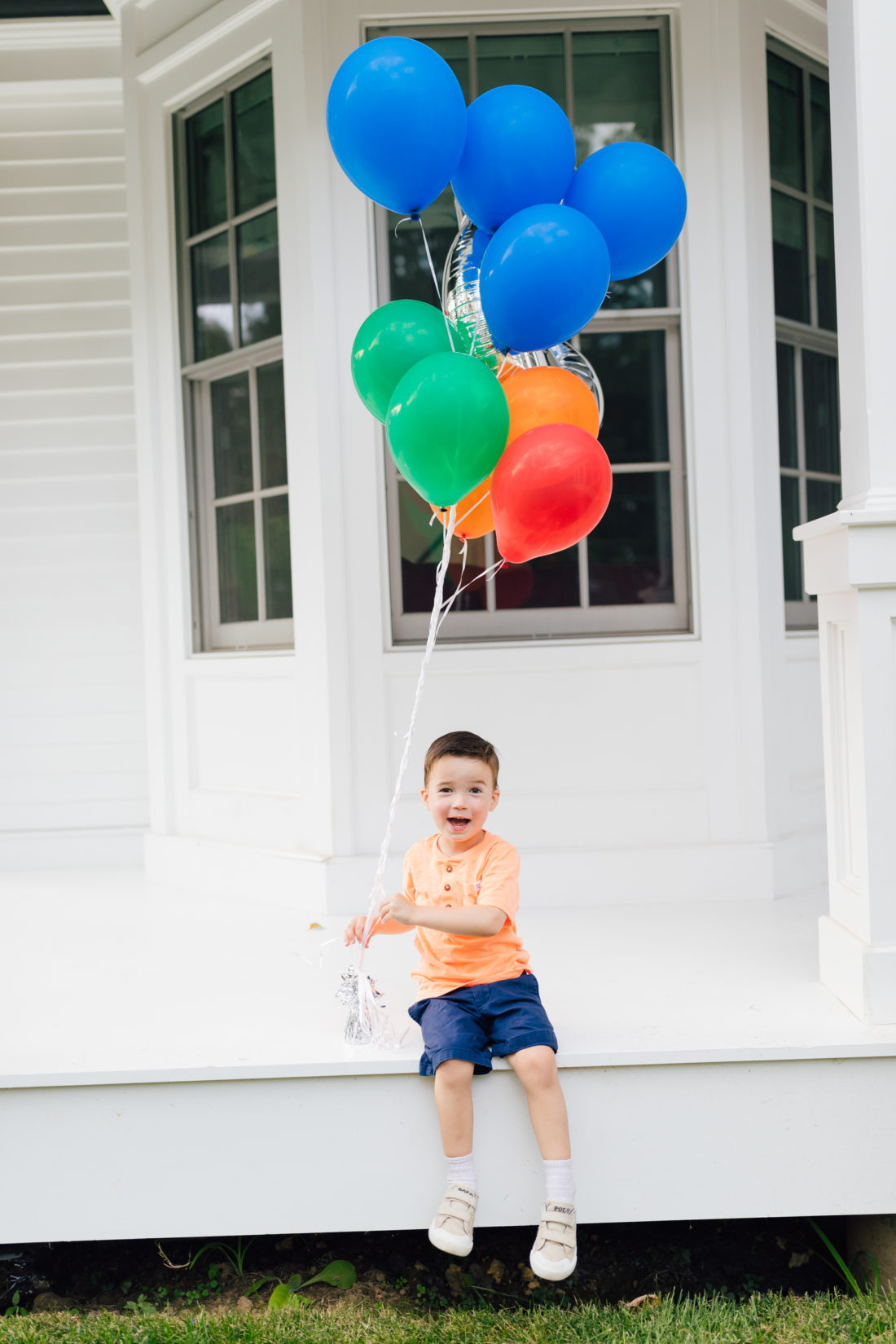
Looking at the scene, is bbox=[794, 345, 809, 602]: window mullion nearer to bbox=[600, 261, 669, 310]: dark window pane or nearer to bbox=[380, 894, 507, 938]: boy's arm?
bbox=[600, 261, 669, 310]: dark window pane

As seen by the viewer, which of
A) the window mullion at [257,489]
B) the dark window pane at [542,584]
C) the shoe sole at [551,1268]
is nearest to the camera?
the shoe sole at [551,1268]

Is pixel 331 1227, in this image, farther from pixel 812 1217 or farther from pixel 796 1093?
pixel 812 1217

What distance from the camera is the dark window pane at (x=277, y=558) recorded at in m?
4.04

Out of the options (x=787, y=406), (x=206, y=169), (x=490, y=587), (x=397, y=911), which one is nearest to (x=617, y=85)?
(x=787, y=406)

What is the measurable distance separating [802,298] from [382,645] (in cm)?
199

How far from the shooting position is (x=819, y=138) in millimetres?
4121

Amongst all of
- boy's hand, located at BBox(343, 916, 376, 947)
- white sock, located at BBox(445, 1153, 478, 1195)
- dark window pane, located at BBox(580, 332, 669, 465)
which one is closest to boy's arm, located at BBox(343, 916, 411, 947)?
boy's hand, located at BBox(343, 916, 376, 947)

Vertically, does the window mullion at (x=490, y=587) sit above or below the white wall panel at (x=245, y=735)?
above

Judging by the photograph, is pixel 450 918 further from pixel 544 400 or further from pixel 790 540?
pixel 790 540

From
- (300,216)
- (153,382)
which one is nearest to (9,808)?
(153,382)

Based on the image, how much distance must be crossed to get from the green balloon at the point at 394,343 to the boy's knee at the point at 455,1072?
1396mm

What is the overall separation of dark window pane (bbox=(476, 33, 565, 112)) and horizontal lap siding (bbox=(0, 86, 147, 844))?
6.38 feet

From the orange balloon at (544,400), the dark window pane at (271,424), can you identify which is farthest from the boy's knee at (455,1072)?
the dark window pane at (271,424)

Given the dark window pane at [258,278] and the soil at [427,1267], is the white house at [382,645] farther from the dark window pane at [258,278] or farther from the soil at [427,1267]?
the soil at [427,1267]
